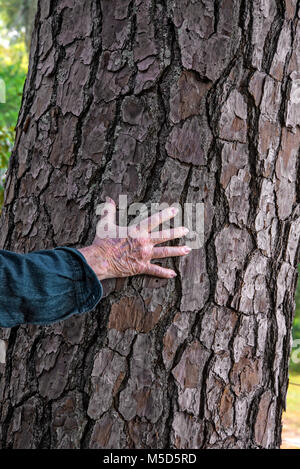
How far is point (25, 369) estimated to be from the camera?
1.68m

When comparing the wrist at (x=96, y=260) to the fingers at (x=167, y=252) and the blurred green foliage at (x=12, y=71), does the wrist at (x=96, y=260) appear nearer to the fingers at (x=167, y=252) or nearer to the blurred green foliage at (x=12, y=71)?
the fingers at (x=167, y=252)

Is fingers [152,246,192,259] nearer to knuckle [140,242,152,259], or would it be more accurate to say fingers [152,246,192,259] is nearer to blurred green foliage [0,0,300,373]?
knuckle [140,242,152,259]

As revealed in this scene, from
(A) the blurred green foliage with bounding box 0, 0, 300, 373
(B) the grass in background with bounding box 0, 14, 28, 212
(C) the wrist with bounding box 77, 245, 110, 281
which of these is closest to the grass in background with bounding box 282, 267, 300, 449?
(A) the blurred green foliage with bounding box 0, 0, 300, 373

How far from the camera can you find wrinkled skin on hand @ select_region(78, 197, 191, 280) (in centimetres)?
156

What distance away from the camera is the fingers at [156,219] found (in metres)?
1.58

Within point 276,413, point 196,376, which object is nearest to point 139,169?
point 196,376

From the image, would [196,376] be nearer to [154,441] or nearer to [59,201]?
[154,441]

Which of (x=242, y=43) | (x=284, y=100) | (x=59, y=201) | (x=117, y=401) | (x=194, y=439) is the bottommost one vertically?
(x=194, y=439)

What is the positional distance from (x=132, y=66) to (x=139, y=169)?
0.99ft

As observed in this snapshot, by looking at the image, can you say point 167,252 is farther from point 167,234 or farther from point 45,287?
point 45,287

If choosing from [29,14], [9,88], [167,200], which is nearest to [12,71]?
[9,88]

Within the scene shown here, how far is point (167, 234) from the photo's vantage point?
5.26ft

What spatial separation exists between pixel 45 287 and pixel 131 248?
0.86 feet

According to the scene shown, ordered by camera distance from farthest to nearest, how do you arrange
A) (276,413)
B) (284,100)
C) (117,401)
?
(276,413) < (284,100) < (117,401)
